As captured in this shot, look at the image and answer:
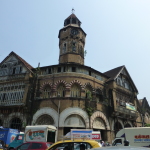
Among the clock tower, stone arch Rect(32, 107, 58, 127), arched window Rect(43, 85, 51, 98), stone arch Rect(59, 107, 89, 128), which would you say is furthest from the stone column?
the clock tower

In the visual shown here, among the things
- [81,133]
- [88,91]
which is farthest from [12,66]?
[81,133]

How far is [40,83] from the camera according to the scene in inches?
1036

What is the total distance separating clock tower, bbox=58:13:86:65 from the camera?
30.2 metres

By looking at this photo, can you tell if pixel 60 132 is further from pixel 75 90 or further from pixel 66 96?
pixel 75 90

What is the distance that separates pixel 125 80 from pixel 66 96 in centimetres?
1504

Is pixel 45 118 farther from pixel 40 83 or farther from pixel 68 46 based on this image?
pixel 68 46

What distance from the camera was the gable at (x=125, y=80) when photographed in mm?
31834

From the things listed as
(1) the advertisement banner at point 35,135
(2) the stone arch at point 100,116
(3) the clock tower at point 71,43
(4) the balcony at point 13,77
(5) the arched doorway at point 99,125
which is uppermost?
(3) the clock tower at point 71,43

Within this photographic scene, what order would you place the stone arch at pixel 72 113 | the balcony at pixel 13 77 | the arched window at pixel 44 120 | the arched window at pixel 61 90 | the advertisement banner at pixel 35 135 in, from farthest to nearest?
the balcony at pixel 13 77
the arched window at pixel 61 90
the arched window at pixel 44 120
the stone arch at pixel 72 113
the advertisement banner at pixel 35 135

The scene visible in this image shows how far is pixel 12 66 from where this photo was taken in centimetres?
2948

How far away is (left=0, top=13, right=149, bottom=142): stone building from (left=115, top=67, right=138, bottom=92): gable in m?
0.43

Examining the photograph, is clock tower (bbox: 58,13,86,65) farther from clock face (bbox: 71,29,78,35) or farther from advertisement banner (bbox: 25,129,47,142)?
advertisement banner (bbox: 25,129,47,142)

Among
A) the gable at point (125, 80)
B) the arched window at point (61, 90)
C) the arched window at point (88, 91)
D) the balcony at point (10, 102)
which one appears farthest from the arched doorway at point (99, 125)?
the balcony at point (10, 102)

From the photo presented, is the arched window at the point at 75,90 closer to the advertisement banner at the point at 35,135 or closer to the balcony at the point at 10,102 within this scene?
the balcony at the point at 10,102
